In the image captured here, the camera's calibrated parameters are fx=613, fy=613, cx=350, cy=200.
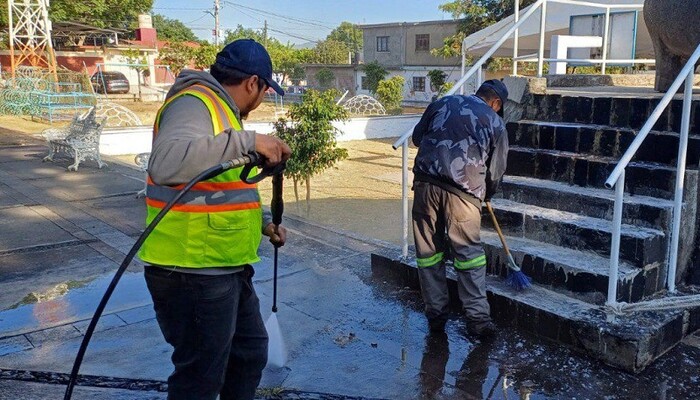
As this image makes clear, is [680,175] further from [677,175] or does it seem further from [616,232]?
[616,232]

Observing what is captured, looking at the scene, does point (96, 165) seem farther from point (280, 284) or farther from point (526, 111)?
point (526, 111)

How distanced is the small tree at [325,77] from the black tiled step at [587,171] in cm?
4207

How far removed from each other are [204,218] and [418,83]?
43629mm

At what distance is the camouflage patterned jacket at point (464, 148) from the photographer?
12.9ft

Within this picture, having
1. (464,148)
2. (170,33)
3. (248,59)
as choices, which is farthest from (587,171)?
(170,33)

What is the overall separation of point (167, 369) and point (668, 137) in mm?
3891

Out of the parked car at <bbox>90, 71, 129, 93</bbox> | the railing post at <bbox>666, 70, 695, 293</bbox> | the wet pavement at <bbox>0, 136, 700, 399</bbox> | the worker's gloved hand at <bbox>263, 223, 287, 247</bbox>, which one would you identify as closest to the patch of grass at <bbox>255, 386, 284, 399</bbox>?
the wet pavement at <bbox>0, 136, 700, 399</bbox>

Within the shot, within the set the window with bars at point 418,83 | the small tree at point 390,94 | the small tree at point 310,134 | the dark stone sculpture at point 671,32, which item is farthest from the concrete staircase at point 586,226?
the window with bars at point 418,83

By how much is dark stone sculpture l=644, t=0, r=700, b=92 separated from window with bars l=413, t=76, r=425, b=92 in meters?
39.0

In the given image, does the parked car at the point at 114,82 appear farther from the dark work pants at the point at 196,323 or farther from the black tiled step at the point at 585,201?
the dark work pants at the point at 196,323

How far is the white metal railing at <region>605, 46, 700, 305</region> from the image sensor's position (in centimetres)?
357

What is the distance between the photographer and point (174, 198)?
222 cm

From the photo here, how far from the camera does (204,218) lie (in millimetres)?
2334

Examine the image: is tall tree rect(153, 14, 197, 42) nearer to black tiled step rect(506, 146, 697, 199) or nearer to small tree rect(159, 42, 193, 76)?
small tree rect(159, 42, 193, 76)
